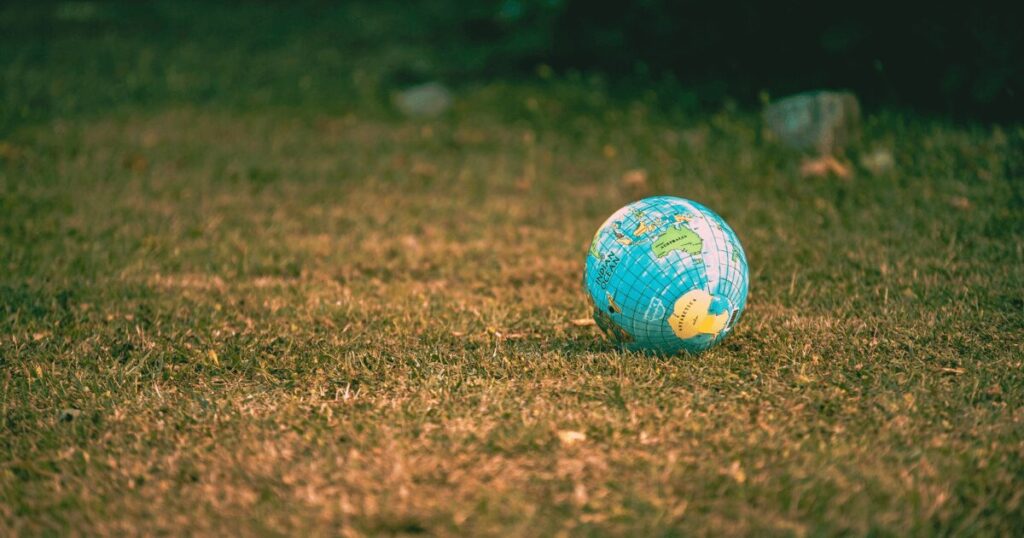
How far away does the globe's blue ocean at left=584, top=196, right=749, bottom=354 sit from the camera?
3518 millimetres

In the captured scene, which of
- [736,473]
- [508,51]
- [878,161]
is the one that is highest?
[508,51]

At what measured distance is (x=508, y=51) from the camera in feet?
33.4

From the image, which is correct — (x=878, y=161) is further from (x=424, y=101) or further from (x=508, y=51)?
(x=508, y=51)

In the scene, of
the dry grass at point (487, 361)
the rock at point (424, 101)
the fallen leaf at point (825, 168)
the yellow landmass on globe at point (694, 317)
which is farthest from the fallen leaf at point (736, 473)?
the rock at point (424, 101)

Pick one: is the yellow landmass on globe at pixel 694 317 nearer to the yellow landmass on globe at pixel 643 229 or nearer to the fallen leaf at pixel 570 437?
the yellow landmass on globe at pixel 643 229

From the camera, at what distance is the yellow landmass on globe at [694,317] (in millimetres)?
3525

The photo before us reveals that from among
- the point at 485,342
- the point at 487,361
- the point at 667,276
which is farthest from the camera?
the point at 485,342

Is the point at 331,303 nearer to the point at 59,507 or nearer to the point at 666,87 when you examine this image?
the point at 59,507

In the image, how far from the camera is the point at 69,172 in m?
7.01

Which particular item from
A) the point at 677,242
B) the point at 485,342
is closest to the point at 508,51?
the point at 485,342

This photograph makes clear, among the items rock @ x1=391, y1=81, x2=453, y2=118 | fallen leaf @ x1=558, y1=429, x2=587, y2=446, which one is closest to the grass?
fallen leaf @ x1=558, y1=429, x2=587, y2=446

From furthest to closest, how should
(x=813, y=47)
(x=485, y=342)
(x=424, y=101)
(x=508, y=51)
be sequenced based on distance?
(x=508, y=51), (x=424, y=101), (x=813, y=47), (x=485, y=342)

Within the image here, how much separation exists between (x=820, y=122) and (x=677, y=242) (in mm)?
3677

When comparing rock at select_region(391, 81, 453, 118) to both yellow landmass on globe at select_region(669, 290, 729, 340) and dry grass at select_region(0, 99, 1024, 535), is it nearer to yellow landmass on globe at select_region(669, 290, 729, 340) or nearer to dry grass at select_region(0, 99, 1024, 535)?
Answer: dry grass at select_region(0, 99, 1024, 535)
